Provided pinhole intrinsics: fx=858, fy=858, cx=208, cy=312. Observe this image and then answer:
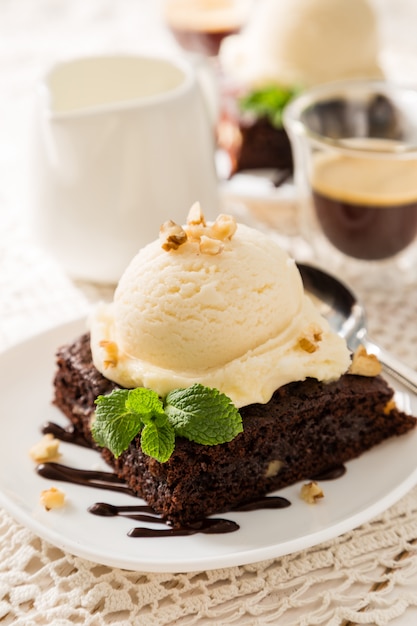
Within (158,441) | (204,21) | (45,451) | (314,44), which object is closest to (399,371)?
(158,441)

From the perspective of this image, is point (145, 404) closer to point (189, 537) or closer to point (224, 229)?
point (189, 537)

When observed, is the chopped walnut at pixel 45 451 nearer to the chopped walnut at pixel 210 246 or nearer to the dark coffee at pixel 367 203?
the chopped walnut at pixel 210 246

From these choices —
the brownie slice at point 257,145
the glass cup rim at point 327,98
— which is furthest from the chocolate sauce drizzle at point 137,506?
the brownie slice at point 257,145

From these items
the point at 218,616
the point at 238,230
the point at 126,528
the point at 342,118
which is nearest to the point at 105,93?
the point at 342,118

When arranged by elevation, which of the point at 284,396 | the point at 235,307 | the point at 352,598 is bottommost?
the point at 352,598

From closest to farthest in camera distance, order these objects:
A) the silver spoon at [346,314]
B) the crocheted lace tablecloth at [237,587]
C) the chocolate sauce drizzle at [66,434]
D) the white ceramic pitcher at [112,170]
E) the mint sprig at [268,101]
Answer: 1. the crocheted lace tablecloth at [237,587]
2. the chocolate sauce drizzle at [66,434]
3. the silver spoon at [346,314]
4. the white ceramic pitcher at [112,170]
5. the mint sprig at [268,101]

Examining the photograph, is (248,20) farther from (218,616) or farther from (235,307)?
(218,616)
